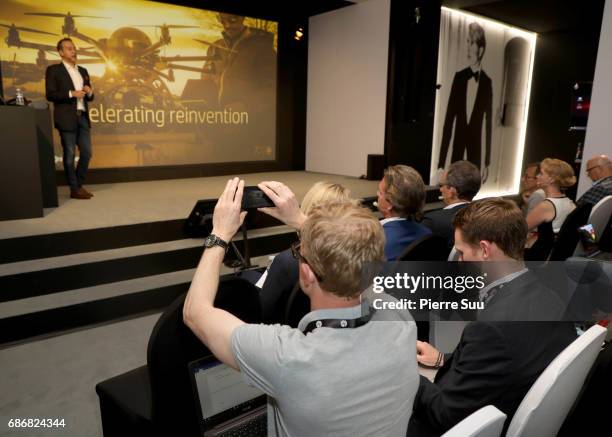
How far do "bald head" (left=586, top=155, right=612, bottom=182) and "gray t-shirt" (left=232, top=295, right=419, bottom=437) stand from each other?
3.48 metres

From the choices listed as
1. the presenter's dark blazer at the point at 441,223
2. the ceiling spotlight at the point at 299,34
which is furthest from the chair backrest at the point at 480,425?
the ceiling spotlight at the point at 299,34

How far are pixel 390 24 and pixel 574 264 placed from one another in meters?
5.23

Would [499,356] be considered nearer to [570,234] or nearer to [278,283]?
[278,283]

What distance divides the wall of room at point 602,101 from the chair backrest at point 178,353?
14.5 ft

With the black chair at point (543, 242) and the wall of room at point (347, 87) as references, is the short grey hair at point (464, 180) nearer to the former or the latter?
the black chair at point (543, 242)

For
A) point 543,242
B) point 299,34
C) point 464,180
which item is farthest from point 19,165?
point 299,34

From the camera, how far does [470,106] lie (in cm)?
822

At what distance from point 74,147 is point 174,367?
14.1ft

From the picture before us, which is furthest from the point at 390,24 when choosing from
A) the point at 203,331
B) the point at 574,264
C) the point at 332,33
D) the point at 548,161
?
the point at 203,331

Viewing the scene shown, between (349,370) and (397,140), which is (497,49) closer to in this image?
(397,140)

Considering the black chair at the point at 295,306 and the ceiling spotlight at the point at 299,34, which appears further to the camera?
the ceiling spotlight at the point at 299,34

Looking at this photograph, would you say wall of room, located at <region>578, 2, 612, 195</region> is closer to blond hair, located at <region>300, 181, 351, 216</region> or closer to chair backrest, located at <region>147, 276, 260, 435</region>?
blond hair, located at <region>300, 181, 351, 216</region>

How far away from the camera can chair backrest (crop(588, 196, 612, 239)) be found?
9.74ft

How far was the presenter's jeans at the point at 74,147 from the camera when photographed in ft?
15.4
